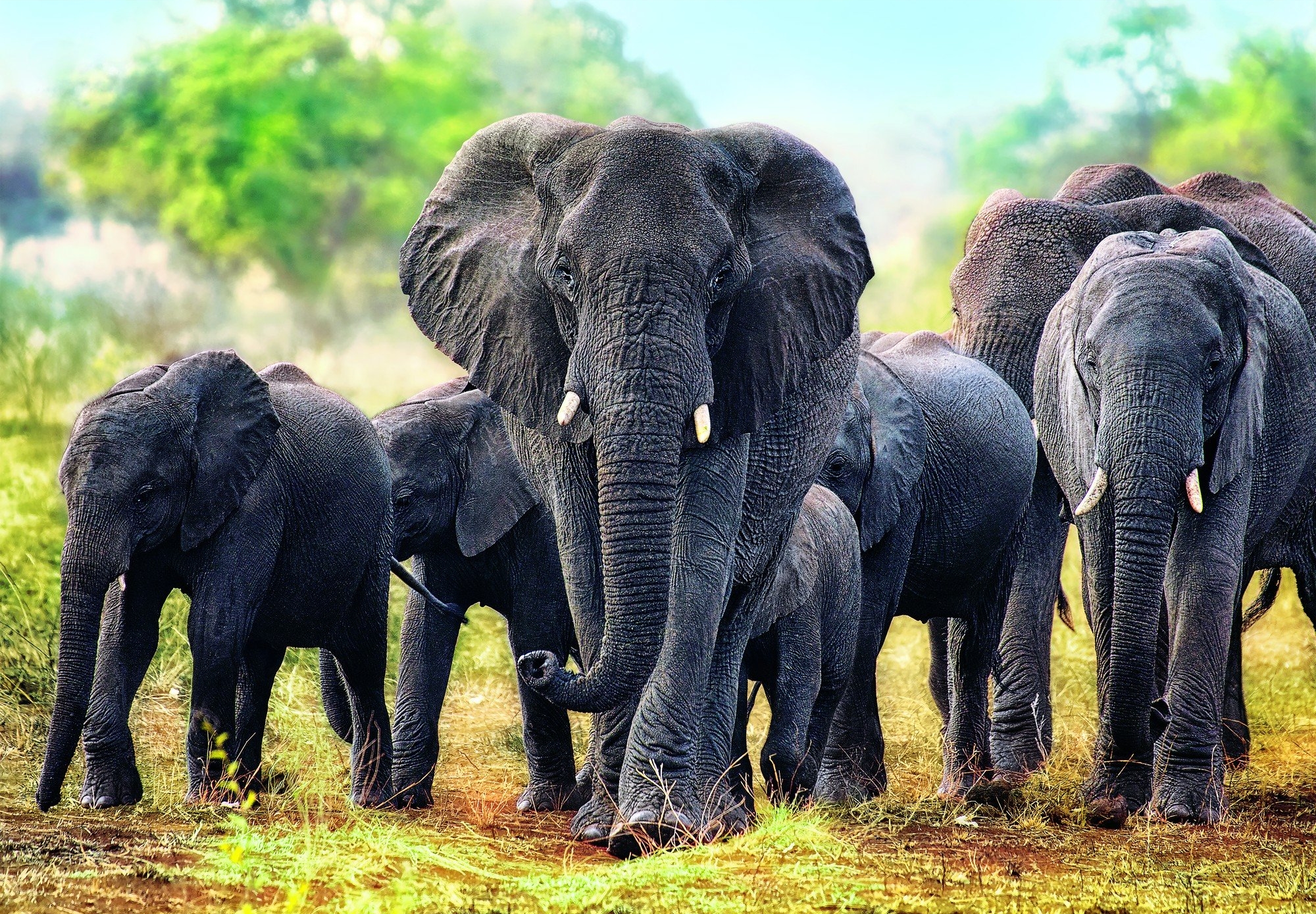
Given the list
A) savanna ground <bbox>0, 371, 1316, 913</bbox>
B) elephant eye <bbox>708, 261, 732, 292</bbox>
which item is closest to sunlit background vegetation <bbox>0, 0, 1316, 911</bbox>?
savanna ground <bbox>0, 371, 1316, 913</bbox>

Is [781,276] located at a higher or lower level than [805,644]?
higher

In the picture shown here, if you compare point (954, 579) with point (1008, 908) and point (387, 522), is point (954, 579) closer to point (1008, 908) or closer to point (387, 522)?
point (387, 522)

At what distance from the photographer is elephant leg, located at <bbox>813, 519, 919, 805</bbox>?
24.9 feet

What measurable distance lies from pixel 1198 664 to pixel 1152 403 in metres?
1.15

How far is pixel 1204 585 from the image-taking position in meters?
6.86

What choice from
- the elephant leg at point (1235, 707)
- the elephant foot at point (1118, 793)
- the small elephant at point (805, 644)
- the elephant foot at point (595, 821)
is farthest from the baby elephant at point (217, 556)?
the elephant leg at point (1235, 707)

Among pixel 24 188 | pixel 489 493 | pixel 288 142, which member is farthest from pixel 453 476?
pixel 24 188

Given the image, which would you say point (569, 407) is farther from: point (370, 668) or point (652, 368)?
point (370, 668)

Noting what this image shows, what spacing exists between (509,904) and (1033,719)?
14.7 feet

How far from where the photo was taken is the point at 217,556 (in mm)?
6605

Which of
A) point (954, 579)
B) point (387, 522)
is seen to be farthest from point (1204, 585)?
point (387, 522)

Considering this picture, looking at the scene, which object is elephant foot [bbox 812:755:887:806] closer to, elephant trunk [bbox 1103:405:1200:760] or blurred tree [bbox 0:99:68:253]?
elephant trunk [bbox 1103:405:1200:760]

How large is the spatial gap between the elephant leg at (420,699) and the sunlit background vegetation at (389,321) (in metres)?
0.25

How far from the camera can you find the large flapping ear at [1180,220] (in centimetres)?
825
